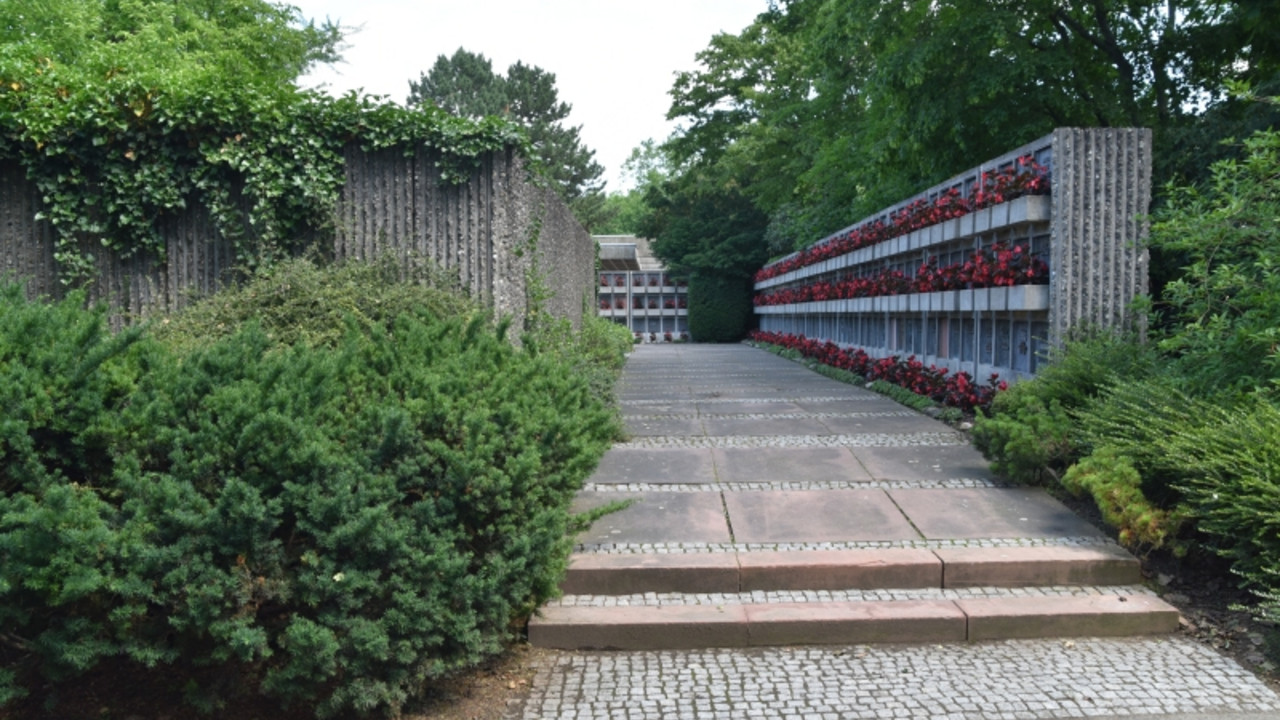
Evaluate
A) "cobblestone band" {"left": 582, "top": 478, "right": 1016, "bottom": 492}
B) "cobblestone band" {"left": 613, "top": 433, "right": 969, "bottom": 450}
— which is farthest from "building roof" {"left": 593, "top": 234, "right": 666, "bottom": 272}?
"cobblestone band" {"left": 582, "top": 478, "right": 1016, "bottom": 492}

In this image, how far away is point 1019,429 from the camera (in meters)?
5.98

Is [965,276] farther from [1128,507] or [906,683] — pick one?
[906,683]

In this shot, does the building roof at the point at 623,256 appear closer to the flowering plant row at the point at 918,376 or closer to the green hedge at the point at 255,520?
the flowering plant row at the point at 918,376

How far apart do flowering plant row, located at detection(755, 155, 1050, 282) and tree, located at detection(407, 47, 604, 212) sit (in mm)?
29161

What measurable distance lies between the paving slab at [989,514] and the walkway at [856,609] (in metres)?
0.02

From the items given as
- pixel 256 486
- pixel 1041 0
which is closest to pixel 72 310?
pixel 256 486

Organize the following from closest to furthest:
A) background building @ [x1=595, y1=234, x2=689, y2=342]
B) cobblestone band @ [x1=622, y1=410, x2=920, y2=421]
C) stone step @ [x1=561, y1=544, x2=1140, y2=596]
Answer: stone step @ [x1=561, y1=544, x2=1140, y2=596] < cobblestone band @ [x1=622, y1=410, x2=920, y2=421] < background building @ [x1=595, y1=234, x2=689, y2=342]

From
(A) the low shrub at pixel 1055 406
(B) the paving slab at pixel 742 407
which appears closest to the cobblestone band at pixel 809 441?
(A) the low shrub at pixel 1055 406

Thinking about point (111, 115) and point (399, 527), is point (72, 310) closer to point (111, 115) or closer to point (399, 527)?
point (399, 527)

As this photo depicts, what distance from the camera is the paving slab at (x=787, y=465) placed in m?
6.33

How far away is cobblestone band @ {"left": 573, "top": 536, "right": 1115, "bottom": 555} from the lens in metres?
4.82

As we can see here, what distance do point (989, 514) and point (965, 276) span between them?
453 centimetres

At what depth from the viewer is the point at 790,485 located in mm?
6141

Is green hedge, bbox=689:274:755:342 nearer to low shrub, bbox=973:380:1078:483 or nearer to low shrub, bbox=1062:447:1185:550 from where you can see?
low shrub, bbox=973:380:1078:483
